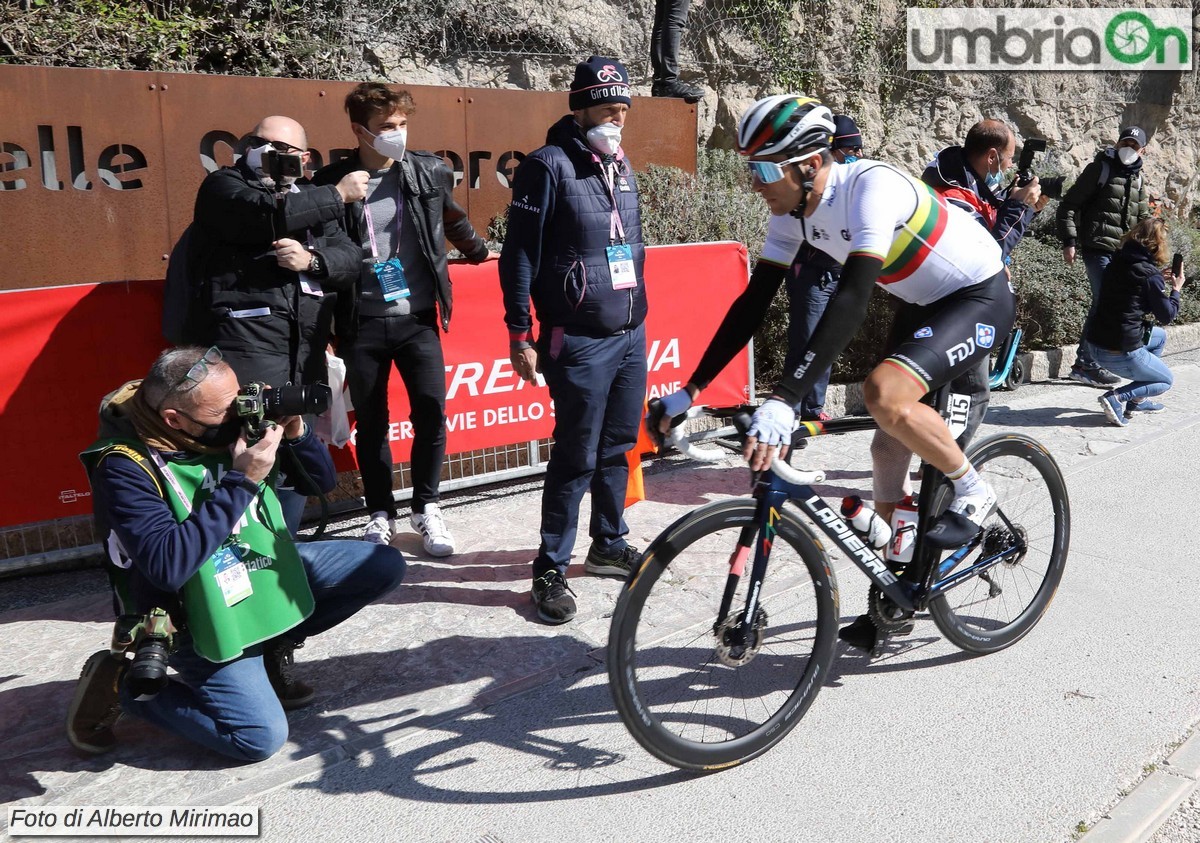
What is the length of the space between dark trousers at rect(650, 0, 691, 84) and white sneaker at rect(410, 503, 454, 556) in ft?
23.4

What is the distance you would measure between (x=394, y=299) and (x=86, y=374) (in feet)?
4.49

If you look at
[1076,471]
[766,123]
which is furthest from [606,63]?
[1076,471]

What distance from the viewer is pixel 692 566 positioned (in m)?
3.21

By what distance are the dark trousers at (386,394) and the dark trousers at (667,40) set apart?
22.2 ft

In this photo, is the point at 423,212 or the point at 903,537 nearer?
the point at 903,537

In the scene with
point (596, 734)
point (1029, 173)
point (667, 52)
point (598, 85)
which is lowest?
point (596, 734)

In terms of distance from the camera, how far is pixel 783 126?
122 inches

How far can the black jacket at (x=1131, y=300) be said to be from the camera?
728 cm

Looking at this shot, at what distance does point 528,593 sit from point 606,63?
2.18 meters

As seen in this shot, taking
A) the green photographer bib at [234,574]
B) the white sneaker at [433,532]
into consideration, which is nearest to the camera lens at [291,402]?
the green photographer bib at [234,574]

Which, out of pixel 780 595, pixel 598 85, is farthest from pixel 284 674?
pixel 598 85

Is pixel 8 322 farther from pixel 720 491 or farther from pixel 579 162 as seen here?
pixel 720 491

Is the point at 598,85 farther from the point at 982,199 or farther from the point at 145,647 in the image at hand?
the point at 982,199

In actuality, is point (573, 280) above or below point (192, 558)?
above
